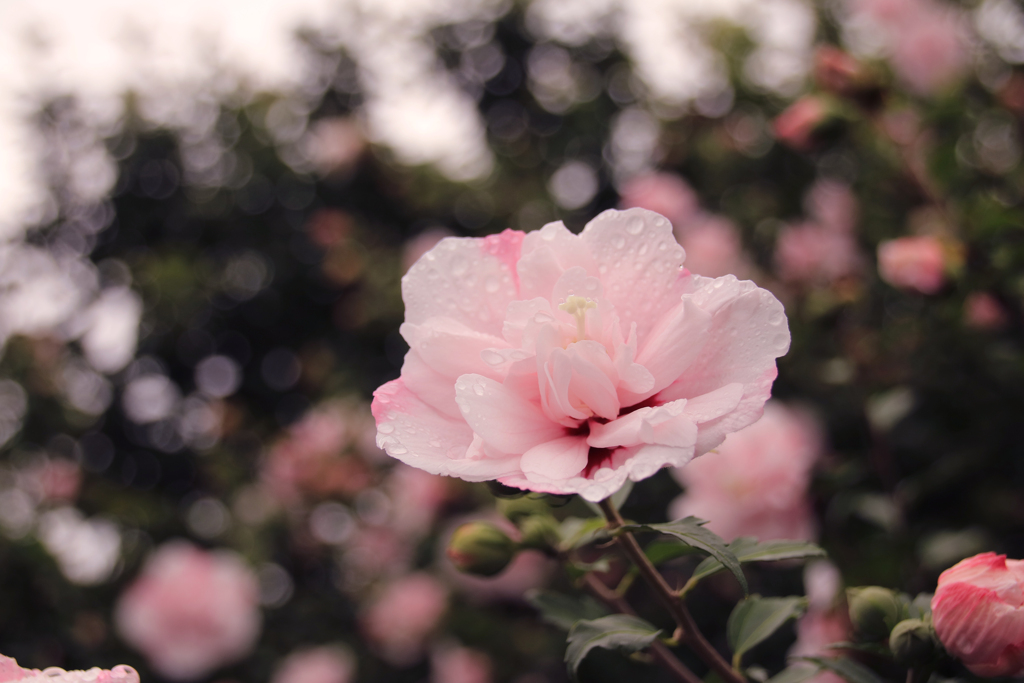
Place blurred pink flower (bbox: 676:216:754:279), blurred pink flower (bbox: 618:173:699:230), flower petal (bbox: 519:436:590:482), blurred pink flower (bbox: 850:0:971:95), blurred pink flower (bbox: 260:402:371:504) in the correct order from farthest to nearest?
blurred pink flower (bbox: 260:402:371:504) → blurred pink flower (bbox: 618:173:699:230) → blurred pink flower (bbox: 676:216:754:279) → blurred pink flower (bbox: 850:0:971:95) → flower petal (bbox: 519:436:590:482)

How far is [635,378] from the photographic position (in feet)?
1.26

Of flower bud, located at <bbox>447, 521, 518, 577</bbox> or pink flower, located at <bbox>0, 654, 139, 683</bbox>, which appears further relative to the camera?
flower bud, located at <bbox>447, 521, 518, 577</bbox>

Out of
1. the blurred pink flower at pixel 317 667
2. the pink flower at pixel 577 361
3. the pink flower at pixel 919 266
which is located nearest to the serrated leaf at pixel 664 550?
the pink flower at pixel 577 361

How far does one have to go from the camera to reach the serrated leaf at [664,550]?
18.7 inches

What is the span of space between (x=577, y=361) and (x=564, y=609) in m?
0.23

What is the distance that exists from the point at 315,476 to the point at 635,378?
1.55m

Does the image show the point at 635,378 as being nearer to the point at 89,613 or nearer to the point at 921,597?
the point at 921,597

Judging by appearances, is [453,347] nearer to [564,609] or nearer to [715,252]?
[564,609]

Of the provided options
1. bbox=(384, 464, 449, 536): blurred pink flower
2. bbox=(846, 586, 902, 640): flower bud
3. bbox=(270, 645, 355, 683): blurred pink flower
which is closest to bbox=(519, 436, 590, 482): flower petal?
bbox=(846, 586, 902, 640): flower bud

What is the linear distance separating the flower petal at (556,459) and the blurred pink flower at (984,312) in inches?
28.4

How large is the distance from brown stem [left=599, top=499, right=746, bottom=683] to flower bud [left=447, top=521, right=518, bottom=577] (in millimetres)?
140

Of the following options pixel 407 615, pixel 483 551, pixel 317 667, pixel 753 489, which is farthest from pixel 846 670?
pixel 317 667

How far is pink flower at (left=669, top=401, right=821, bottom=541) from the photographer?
88cm

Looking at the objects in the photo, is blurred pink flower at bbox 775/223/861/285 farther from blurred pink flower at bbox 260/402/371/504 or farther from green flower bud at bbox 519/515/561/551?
blurred pink flower at bbox 260/402/371/504
